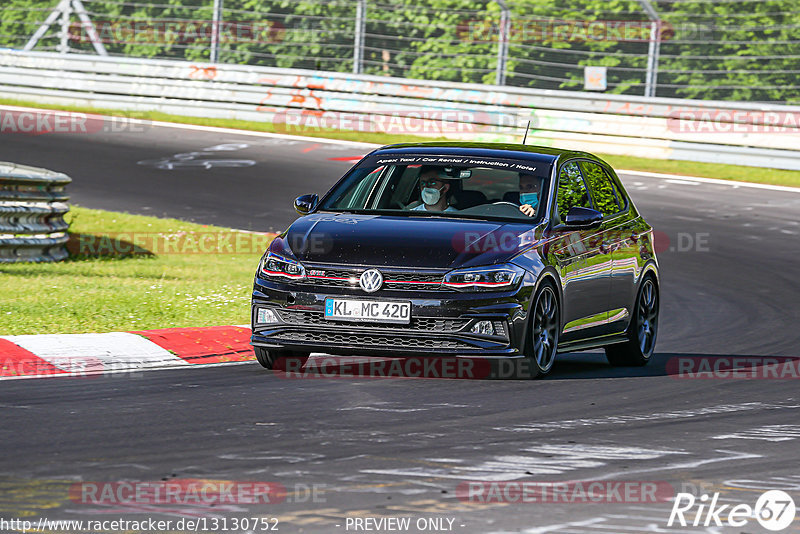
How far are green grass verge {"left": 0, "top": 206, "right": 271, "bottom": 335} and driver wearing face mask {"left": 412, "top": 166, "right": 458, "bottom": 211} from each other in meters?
2.32

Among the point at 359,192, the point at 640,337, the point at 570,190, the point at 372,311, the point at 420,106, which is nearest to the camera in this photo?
the point at 372,311

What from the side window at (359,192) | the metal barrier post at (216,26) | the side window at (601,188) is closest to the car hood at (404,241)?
the side window at (359,192)

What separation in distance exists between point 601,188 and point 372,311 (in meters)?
3.04

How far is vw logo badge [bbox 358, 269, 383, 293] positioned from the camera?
32.3 feet

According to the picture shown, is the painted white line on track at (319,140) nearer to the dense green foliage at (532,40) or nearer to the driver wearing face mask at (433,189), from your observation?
the dense green foliage at (532,40)

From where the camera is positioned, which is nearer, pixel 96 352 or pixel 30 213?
pixel 96 352

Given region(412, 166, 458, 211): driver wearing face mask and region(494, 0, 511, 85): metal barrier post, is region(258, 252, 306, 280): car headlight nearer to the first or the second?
region(412, 166, 458, 211): driver wearing face mask

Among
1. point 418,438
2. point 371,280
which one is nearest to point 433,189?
point 371,280

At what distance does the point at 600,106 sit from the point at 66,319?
17052mm

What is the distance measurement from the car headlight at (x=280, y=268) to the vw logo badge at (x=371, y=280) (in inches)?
16.5

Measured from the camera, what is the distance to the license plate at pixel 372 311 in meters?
9.83

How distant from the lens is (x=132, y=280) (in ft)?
49.8

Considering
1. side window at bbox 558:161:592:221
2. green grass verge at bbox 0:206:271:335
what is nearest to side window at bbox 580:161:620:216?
side window at bbox 558:161:592:221

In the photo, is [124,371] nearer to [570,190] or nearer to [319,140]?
[570,190]
